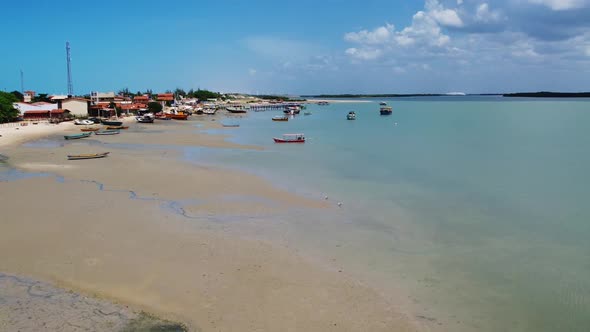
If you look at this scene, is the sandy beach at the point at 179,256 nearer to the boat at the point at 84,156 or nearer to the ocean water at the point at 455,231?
the ocean water at the point at 455,231

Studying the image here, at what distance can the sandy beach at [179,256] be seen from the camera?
8.70m

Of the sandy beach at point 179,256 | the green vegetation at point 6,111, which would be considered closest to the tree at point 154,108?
the green vegetation at point 6,111

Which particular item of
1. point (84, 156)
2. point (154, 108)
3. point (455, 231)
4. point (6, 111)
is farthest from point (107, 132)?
point (455, 231)

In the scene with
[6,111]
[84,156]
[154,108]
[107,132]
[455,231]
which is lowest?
[455,231]

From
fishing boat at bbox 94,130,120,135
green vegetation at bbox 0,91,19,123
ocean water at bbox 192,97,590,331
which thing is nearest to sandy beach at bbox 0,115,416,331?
ocean water at bbox 192,97,590,331

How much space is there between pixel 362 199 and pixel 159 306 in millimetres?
10752

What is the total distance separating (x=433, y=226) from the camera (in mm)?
14523

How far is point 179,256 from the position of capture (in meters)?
11.3

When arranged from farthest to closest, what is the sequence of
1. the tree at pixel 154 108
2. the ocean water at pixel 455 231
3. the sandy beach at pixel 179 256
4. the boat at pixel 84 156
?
the tree at pixel 154 108 < the boat at pixel 84 156 < the ocean water at pixel 455 231 < the sandy beach at pixel 179 256

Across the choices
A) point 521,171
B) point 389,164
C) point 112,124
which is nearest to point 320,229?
point 389,164

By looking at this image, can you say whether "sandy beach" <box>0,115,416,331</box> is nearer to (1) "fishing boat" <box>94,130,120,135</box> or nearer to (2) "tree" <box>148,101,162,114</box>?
(1) "fishing boat" <box>94,130,120,135</box>

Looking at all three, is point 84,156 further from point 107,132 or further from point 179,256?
point 107,132

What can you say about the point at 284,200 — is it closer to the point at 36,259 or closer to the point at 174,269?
the point at 174,269

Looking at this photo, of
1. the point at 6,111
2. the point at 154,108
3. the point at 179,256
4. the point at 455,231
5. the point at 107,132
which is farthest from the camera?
the point at 154,108
